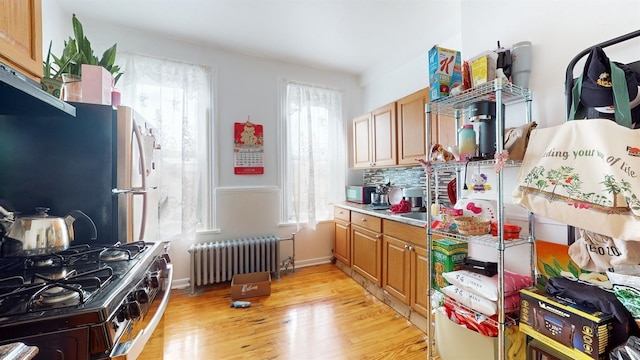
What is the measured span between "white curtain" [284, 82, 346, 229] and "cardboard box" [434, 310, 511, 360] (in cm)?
196

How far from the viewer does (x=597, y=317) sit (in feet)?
2.74

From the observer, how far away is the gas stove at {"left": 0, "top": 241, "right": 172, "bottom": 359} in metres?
0.61

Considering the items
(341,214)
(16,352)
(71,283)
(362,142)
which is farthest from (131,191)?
(362,142)

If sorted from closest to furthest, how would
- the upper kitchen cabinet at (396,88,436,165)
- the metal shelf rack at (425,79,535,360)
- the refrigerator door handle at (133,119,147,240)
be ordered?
the metal shelf rack at (425,79,535,360)
the refrigerator door handle at (133,119,147,240)
the upper kitchen cabinet at (396,88,436,165)

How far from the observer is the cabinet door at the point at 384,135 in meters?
2.69

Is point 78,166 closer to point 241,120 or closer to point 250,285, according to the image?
point 250,285

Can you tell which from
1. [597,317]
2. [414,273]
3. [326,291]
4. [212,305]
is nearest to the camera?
[597,317]

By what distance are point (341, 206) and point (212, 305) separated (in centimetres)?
170

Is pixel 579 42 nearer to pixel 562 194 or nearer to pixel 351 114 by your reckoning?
pixel 562 194

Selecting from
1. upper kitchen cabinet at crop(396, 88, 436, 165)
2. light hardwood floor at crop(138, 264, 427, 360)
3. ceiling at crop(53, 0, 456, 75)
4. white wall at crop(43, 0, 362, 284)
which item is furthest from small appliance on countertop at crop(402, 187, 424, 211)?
ceiling at crop(53, 0, 456, 75)

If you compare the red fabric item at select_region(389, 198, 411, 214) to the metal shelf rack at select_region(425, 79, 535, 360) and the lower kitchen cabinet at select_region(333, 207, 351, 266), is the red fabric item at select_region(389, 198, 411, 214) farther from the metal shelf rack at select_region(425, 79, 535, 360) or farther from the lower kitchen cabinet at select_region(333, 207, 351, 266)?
the metal shelf rack at select_region(425, 79, 535, 360)

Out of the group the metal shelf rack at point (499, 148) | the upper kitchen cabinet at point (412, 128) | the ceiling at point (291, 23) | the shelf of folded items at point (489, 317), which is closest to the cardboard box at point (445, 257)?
the metal shelf rack at point (499, 148)

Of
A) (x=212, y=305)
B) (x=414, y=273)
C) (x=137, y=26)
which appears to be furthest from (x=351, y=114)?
(x=212, y=305)

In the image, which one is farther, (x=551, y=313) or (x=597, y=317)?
(x=551, y=313)
